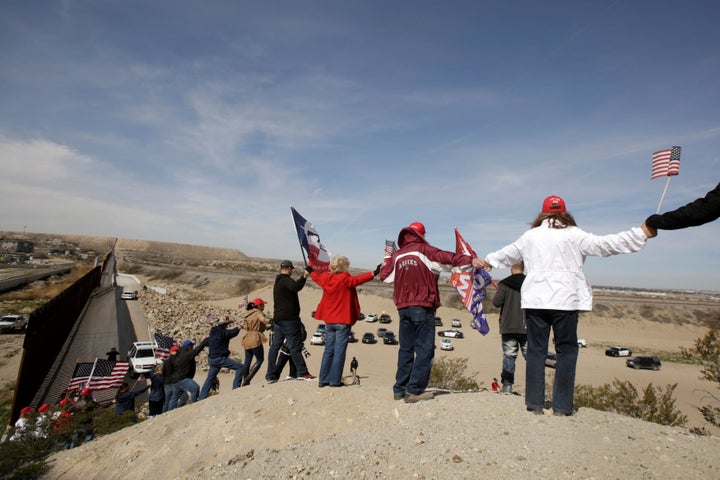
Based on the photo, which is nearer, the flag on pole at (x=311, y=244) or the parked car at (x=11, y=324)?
the flag on pole at (x=311, y=244)

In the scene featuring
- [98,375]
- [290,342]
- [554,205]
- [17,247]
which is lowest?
[98,375]

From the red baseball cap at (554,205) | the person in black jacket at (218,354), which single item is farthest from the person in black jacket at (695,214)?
the person in black jacket at (218,354)

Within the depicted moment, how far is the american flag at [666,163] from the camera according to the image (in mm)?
5551

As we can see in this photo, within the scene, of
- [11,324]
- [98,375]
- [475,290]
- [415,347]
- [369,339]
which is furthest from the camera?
[369,339]

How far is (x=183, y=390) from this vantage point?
8.61 m

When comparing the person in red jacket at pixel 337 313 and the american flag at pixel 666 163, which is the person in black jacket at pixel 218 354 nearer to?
the person in red jacket at pixel 337 313

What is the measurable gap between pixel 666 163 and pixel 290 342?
22.6 ft

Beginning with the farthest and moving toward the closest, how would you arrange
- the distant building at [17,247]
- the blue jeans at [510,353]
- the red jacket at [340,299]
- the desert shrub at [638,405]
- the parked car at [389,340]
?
the distant building at [17,247] → the parked car at [389,340] → the desert shrub at [638,405] → the blue jeans at [510,353] → the red jacket at [340,299]

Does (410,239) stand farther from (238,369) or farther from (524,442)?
(238,369)

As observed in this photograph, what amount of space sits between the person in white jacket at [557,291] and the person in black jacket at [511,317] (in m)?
1.82

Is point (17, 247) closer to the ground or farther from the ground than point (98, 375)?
farther from the ground

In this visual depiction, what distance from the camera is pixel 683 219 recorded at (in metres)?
3.51

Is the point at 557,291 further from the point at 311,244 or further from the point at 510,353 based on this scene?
the point at 311,244

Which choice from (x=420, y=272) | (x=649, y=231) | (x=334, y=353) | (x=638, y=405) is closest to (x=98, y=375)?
(x=334, y=353)
